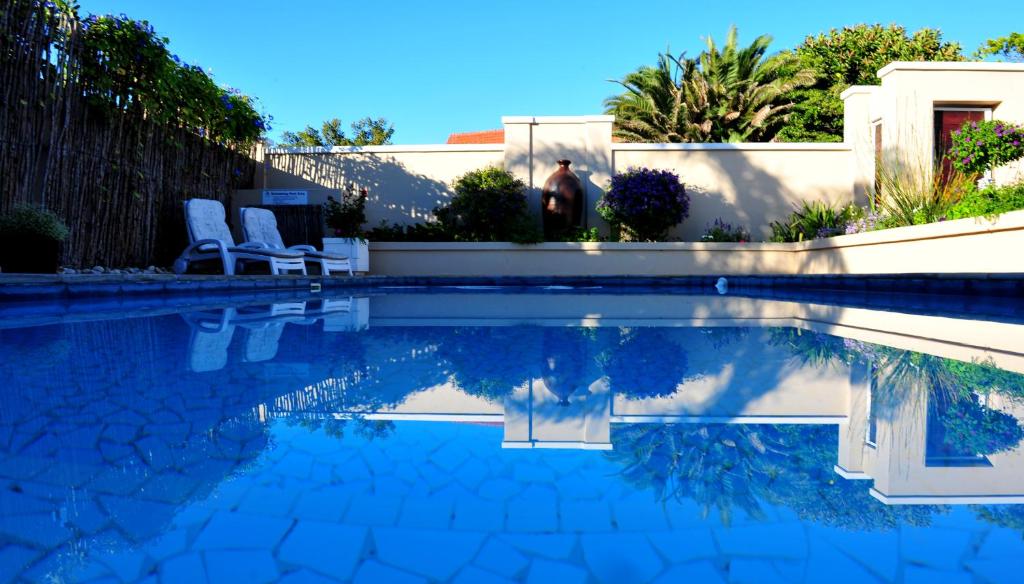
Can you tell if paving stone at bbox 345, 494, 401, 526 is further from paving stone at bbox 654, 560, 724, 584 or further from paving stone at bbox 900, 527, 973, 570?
paving stone at bbox 900, 527, 973, 570

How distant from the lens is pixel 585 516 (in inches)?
31.1

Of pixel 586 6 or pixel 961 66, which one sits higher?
pixel 586 6

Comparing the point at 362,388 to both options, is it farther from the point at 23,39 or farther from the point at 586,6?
the point at 586,6

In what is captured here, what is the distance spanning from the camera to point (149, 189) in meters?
7.42

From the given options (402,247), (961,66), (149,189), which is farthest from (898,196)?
(149,189)

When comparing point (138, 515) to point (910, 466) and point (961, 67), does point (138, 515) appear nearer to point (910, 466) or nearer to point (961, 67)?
point (910, 466)

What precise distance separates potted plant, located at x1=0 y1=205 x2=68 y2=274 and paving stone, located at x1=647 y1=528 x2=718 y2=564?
18.2ft

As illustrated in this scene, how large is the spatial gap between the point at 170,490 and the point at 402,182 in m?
10.1

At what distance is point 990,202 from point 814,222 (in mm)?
4028

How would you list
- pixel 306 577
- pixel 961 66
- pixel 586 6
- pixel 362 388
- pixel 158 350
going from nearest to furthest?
pixel 306 577
pixel 362 388
pixel 158 350
pixel 961 66
pixel 586 6

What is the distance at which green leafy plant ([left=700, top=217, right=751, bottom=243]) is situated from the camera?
10031 millimetres

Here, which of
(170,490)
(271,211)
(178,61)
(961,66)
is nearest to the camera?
→ (170,490)

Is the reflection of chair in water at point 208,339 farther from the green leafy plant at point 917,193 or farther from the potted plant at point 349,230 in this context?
the green leafy plant at point 917,193

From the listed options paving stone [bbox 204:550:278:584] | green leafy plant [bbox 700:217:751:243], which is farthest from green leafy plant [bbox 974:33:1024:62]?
paving stone [bbox 204:550:278:584]
